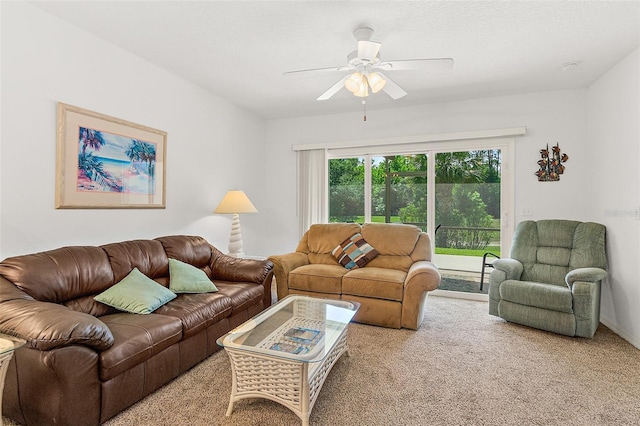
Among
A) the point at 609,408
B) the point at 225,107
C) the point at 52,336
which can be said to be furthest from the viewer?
the point at 225,107

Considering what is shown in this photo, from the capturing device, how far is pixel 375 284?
3.19 metres

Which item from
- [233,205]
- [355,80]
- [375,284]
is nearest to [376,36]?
[355,80]

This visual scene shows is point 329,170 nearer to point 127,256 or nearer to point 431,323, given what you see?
point 431,323

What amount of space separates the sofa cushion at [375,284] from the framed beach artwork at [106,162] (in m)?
2.13

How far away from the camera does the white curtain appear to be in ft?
15.9

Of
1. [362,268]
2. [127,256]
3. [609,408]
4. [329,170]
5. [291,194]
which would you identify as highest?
[329,170]

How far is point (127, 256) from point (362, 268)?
2306mm

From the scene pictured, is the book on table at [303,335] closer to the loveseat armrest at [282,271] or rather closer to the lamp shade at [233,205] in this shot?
the loveseat armrest at [282,271]

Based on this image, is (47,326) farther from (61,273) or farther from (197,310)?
(197,310)

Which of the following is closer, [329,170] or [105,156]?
[105,156]

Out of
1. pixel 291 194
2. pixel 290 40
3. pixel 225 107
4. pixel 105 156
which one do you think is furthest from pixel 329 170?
pixel 105 156

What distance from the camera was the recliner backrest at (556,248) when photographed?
316 cm

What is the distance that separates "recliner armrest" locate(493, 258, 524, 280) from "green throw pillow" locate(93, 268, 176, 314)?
310 cm

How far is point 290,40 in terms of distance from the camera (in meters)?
2.67
